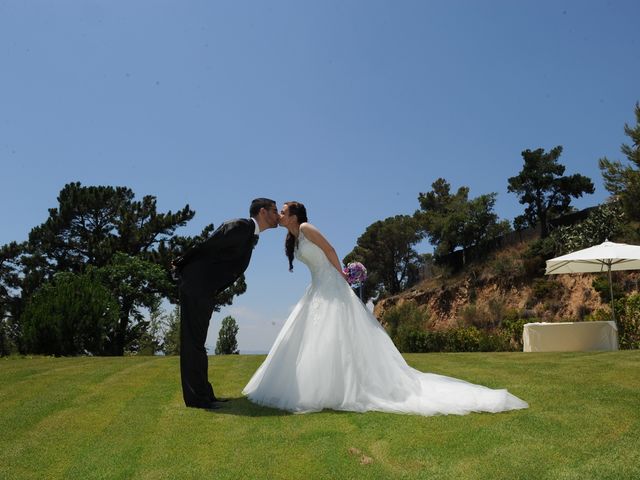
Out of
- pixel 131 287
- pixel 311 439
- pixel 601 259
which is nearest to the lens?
pixel 311 439

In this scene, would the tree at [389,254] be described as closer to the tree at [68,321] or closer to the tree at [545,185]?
the tree at [545,185]

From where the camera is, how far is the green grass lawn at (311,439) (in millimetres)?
3934

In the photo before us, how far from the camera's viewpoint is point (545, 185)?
42.3 meters

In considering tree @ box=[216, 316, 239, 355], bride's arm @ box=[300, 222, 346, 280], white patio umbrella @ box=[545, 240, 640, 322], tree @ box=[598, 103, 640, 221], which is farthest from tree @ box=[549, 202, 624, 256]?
bride's arm @ box=[300, 222, 346, 280]

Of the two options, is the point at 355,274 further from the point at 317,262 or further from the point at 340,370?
the point at 340,370

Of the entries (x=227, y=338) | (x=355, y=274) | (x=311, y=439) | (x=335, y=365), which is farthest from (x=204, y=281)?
(x=227, y=338)

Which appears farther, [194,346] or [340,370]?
[194,346]

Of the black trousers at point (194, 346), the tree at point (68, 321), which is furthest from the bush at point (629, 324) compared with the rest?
the tree at point (68, 321)

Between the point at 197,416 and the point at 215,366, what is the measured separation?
17.4 feet

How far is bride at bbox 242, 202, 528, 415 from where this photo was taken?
5969 millimetres

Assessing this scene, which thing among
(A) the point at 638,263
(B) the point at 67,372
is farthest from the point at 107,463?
(A) the point at 638,263

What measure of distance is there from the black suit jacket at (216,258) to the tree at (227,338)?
2411 centimetres

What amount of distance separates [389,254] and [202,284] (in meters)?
55.7

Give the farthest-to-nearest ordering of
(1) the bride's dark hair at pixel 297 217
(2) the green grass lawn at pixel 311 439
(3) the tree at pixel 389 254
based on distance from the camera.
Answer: (3) the tree at pixel 389 254
(1) the bride's dark hair at pixel 297 217
(2) the green grass lawn at pixel 311 439
